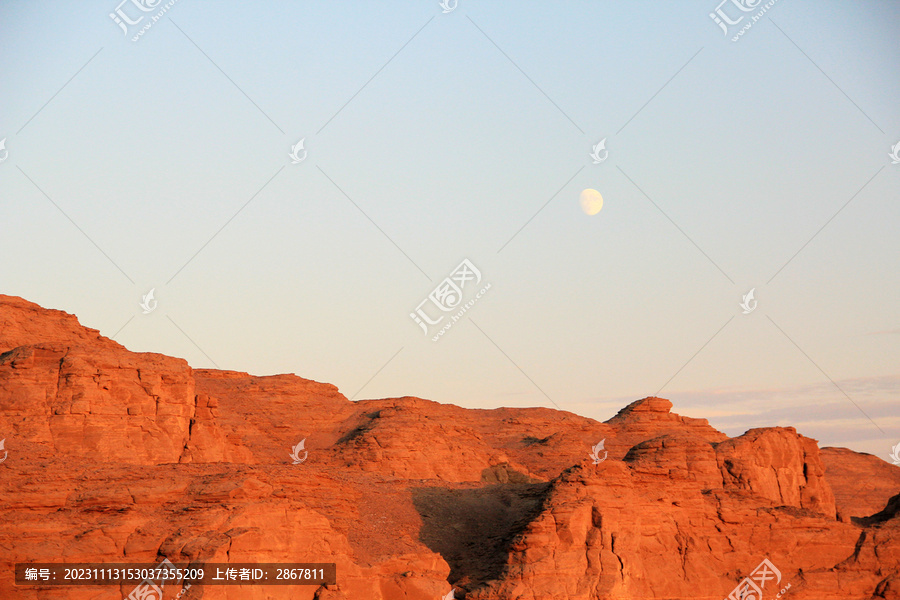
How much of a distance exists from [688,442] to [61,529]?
3086 centimetres

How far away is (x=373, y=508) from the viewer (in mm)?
48062

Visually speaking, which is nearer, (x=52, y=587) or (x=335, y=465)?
(x=52, y=587)

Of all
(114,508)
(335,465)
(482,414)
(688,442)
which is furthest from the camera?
(482,414)

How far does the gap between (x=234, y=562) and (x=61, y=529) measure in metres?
5.84

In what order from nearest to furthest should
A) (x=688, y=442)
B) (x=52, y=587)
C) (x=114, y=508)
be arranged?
(x=52, y=587)
(x=114, y=508)
(x=688, y=442)

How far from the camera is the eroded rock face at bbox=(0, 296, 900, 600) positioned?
37469mm

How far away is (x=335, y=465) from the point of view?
61781 millimetres

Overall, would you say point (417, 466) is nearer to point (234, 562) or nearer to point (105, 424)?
point (105, 424)

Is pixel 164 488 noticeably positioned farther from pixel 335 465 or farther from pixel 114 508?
pixel 335 465

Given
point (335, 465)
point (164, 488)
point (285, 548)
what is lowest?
point (285, 548)

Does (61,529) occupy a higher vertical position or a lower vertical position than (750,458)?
lower

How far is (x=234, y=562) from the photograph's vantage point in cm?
3619

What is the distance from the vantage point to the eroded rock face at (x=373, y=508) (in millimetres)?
37469

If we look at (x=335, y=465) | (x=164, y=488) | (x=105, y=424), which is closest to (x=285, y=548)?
(x=164, y=488)
